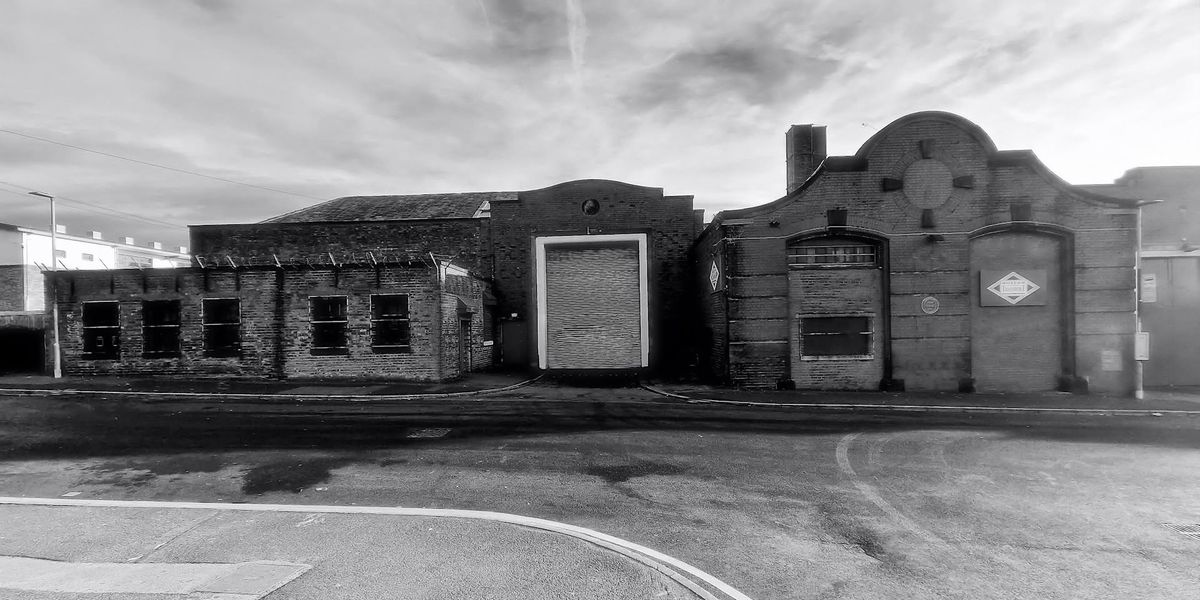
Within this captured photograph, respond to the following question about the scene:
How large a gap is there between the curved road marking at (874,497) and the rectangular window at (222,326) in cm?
1879

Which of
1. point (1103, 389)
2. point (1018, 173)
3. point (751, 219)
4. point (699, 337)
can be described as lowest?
point (1103, 389)

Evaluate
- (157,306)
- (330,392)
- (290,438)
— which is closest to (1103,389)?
(290,438)

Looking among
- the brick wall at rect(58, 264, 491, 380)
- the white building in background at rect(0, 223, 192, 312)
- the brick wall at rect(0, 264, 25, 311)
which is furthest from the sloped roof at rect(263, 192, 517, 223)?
the brick wall at rect(0, 264, 25, 311)

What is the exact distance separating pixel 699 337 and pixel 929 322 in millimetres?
8011

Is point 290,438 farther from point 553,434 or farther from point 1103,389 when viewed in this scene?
point 1103,389

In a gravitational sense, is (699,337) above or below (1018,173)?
below

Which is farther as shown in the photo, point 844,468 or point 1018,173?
point 1018,173

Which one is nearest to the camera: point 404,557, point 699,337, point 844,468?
point 404,557

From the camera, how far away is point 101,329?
1906 centimetres

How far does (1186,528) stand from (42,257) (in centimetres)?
7089

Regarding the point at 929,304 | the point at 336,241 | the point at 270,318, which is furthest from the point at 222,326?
the point at 929,304

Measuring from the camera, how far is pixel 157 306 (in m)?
18.9

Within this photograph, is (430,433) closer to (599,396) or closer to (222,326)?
(599,396)

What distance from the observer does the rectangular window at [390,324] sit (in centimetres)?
1788
